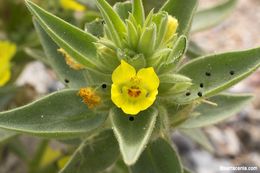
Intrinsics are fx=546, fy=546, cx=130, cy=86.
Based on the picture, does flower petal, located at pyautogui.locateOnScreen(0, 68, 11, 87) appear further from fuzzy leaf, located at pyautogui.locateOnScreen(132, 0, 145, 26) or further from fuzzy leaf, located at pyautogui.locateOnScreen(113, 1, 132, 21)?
fuzzy leaf, located at pyautogui.locateOnScreen(132, 0, 145, 26)

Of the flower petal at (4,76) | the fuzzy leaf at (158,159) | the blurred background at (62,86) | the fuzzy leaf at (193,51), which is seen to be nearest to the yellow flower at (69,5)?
the blurred background at (62,86)

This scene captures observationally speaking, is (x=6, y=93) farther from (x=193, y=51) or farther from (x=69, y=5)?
(x=193, y=51)

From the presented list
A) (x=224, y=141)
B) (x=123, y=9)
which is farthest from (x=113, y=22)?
(x=224, y=141)

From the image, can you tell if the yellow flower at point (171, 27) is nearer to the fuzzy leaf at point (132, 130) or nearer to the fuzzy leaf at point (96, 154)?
the fuzzy leaf at point (132, 130)

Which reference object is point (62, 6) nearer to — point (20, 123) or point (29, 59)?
point (29, 59)

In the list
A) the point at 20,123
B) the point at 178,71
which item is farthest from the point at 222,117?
the point at 20,123

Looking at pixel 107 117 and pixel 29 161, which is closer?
pixel 107 117
